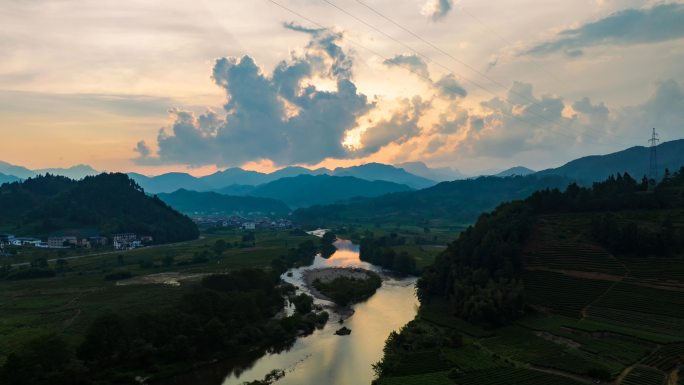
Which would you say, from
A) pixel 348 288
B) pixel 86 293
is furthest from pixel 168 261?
pixel 348 288

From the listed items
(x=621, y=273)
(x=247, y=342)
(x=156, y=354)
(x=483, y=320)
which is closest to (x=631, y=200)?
(x=621, y=273)

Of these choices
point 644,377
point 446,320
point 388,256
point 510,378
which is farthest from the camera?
point 388,256

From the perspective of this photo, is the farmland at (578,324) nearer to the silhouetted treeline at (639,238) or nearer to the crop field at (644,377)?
the crop field at (644,377)

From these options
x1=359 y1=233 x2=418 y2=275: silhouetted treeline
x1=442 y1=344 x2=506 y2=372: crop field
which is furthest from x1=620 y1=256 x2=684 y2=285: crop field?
x1=359 y1=233 x2=418 y2=275: silhouetted treeline

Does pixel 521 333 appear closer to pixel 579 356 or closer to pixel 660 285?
pixel 579 356

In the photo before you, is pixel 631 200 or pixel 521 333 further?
pixel 631 200

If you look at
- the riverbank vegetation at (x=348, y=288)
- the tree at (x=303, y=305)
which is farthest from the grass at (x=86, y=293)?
the riverbank vegetation at (x=348, y=288)

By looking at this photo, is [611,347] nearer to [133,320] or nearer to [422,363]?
[422,363]
